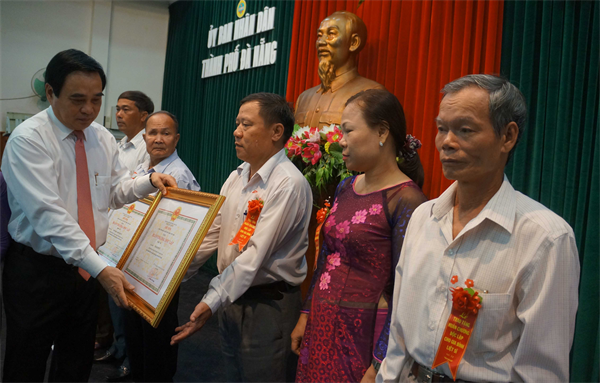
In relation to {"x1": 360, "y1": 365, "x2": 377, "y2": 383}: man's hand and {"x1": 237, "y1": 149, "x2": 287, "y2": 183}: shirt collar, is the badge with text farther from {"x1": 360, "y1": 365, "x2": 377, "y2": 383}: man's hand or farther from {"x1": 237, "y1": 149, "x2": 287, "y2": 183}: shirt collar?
{"x1": 237, "y1": 149, "x2": 287, "y2": 183}: shirt collar

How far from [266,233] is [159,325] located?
1.09 meters

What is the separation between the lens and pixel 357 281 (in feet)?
4.75

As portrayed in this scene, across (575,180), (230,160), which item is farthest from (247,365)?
(230,160)

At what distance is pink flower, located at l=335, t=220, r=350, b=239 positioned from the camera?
148cm

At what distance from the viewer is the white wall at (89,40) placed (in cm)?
636

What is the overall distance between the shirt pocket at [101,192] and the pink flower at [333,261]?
0.98 meters

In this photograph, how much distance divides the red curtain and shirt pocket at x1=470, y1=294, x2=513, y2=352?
1917 millimetres

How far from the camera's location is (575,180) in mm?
2197

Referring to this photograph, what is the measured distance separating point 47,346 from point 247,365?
76 centimetres

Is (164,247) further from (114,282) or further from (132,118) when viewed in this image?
(132,118)

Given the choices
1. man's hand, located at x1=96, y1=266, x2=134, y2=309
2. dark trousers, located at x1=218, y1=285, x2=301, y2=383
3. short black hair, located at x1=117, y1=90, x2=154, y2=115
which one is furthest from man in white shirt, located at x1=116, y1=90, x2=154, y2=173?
dark trousers, located at x1=218, y1=285, x2=301, y2=383

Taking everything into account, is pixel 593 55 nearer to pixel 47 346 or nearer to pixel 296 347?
pixel 296 347

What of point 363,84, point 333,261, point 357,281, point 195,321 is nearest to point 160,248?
point 195,321

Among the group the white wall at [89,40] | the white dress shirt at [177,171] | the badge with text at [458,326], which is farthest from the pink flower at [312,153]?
the white wall at [89,40]
